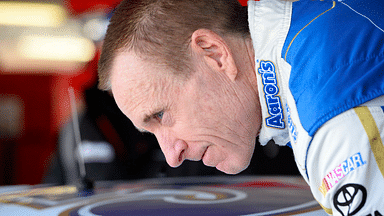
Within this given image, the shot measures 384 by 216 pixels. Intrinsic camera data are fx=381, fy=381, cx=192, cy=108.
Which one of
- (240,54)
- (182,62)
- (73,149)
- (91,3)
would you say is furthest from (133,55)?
(91,3)

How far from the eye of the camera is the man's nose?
87 centimetres

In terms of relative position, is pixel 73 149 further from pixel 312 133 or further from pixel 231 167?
pixel 312 133

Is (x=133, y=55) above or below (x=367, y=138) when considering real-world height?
above

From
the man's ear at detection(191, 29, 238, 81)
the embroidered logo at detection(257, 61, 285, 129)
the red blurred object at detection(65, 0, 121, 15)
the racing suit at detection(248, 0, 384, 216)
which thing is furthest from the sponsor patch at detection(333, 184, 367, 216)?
the red blurred object at detection(65, 0, 121, 15)

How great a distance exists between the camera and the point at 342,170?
1.78ft

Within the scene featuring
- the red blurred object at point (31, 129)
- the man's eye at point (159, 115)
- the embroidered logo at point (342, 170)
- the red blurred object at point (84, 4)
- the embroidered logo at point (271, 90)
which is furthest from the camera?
the red blurred object at point (31, 129)

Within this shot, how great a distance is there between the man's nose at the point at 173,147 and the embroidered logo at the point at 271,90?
22 centimetres

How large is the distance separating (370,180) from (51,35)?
4.71 metres

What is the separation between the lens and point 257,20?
0.74 m

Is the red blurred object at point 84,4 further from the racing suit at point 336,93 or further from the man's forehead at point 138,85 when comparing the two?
the racing suit at point 336,93

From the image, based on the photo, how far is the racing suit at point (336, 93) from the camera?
535 mm

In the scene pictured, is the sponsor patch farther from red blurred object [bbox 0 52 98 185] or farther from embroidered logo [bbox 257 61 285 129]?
red blurred object [bbox 0 52 98 185]

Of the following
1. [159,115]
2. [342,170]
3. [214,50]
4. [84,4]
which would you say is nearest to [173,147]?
[159,115]

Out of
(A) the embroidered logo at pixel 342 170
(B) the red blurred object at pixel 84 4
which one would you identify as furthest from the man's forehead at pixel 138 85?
(B) the red blurred object at pixel 84 4
